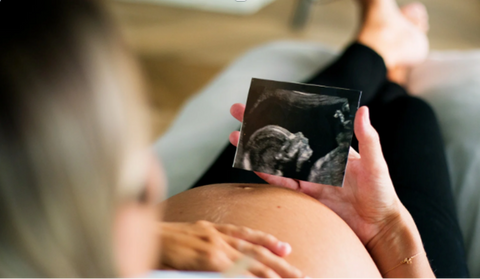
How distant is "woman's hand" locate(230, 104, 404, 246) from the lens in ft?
2.02

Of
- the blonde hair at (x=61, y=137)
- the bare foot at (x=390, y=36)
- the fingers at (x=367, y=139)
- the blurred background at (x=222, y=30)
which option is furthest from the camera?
the blurred background at (x=222, y=30)

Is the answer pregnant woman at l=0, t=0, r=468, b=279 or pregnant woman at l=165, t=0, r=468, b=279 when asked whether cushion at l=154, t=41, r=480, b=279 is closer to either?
pregnant woman at l=165, t=0, r=468, b=279

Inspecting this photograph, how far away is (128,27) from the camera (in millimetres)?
2148

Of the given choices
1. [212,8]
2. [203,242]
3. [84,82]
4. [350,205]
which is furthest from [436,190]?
[212,8]

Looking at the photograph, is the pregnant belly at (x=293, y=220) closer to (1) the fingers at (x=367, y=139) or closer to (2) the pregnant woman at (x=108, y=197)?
(2) the pregnant woman at (x=108, y=197)

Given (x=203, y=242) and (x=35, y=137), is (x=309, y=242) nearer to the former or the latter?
(x=203, y=242)

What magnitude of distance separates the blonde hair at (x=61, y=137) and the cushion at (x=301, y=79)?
0.67 metres

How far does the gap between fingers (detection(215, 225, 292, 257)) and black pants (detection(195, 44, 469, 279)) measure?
27 cm

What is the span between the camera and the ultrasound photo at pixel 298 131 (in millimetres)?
646

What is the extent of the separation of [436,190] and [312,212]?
34 cm

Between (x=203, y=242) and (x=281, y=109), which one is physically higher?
(x=281, y=109)

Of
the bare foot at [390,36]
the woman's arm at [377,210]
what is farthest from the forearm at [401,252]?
the bare foot at [390,36]

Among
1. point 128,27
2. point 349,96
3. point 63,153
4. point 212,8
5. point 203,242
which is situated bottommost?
point 203,242

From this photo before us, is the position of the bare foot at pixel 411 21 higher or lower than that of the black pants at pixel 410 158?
higher
